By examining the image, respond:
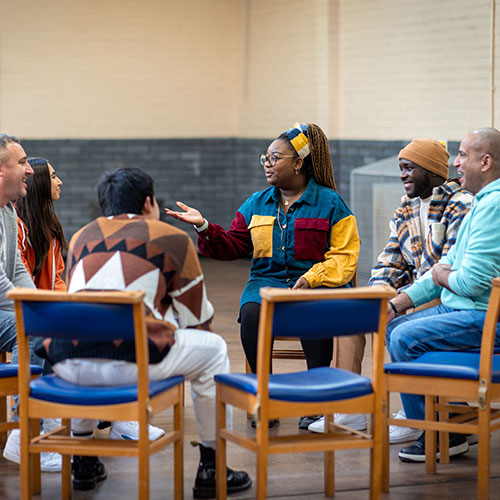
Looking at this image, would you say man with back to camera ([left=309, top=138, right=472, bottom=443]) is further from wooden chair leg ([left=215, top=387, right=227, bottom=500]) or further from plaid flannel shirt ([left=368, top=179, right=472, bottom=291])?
wooden chair leg ([left=215, top=387, right=227, bottom=500])

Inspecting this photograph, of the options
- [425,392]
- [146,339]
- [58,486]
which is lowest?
[58,486]

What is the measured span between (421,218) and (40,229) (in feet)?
5.45

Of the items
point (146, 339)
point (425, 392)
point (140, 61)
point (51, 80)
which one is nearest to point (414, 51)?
point (140, 61)

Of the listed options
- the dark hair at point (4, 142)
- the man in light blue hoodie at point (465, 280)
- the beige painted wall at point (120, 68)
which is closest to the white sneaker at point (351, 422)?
the man in light blue hoodie at point (465, 280)

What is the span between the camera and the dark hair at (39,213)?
3.79m

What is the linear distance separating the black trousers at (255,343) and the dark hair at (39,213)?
855mm

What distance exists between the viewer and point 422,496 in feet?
9.80

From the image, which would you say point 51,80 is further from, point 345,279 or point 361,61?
point 345,279

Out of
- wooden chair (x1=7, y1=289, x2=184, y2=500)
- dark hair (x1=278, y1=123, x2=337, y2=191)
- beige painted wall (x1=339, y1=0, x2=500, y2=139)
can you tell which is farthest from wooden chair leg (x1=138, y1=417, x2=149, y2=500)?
beige painted wall (x1=339, y1=0, x2=500, y2=139)

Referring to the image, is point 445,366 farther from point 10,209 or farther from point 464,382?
point 10,209

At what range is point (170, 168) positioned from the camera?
10.1 m

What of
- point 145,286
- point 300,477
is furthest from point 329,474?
point 145,286

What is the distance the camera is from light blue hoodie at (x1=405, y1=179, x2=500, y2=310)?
10.2ft

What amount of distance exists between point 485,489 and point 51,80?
7.65 meters
